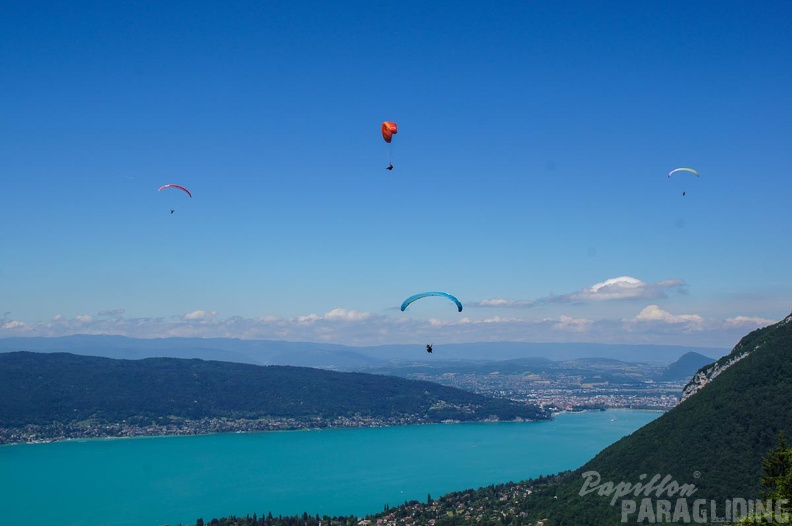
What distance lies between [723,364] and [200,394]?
415 feet

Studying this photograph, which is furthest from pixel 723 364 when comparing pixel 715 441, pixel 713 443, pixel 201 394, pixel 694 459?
pixel 201 394

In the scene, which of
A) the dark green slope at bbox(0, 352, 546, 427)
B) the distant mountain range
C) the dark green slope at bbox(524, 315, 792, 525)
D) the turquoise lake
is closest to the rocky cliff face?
the distant mountain range

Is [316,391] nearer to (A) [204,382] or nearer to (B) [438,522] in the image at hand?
(A) [204,382]

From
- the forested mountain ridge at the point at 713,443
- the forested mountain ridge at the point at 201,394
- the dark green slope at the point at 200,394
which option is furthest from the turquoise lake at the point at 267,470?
the forested mountain ridge at the point at 713,443

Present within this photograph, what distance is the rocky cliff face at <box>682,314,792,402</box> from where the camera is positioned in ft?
167

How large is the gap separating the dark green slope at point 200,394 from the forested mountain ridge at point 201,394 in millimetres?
205

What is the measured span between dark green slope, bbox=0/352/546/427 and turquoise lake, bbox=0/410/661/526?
17.6 m

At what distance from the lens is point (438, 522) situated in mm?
48281

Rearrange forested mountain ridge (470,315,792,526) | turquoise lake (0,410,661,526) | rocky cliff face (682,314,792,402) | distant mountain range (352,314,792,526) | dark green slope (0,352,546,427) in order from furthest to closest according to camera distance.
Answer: dark green slope (0,352,546,427) → turquoise lake (0,410,661,526) → rocky cliff face (682,314,792,402) → forested mountain ridge (470,315,792,526) → distant mountain range (352,314,792,526)

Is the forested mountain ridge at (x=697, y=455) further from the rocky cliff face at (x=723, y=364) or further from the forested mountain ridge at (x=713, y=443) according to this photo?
the rocky cliff face at (x=723, y=364)

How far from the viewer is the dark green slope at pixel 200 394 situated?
132250 millimetres

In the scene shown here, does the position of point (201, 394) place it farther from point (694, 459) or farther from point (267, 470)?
point (694, 459)

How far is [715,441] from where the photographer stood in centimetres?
4162

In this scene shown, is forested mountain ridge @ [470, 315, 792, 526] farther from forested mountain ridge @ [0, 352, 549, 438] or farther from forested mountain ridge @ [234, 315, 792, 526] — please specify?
forested mountain ridge @ [0, 352, 549, 438]
